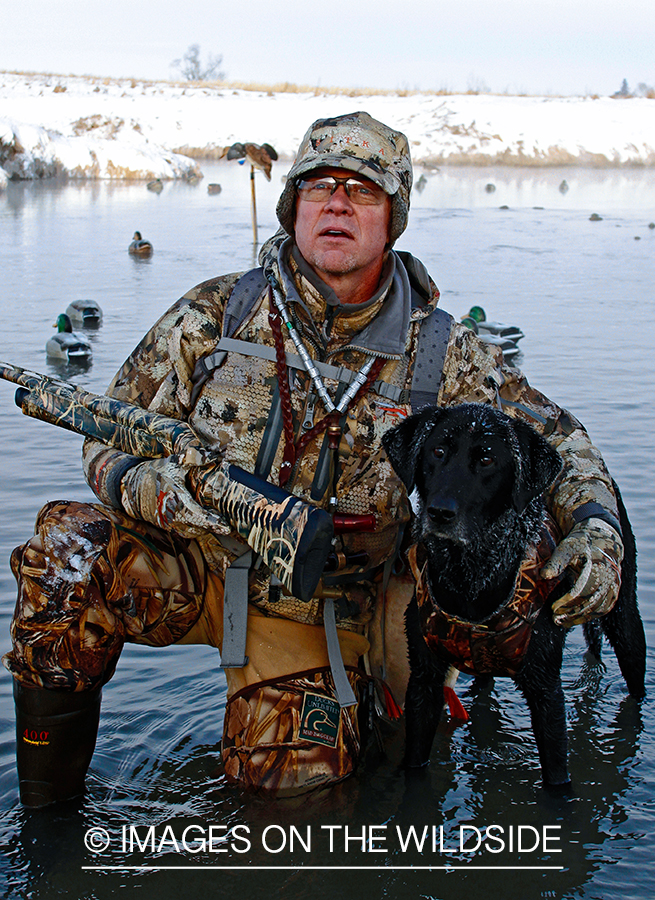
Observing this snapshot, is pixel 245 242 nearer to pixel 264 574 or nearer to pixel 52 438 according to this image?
pixel 52 438

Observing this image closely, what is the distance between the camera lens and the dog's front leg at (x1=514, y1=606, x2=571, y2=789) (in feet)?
10.6

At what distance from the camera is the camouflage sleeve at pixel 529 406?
3.44 metres

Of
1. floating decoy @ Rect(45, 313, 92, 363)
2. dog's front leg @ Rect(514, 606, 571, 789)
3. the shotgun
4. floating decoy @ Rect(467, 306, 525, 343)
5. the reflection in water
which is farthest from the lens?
floating decoy @ Rect(467, 306, 525, 343)

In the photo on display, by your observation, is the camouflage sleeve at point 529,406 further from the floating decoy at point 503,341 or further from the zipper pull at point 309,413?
the floating decoy at point 503,341

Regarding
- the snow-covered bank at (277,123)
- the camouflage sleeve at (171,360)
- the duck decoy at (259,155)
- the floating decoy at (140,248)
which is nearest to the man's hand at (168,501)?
the camouflage sleeve at (171,360)

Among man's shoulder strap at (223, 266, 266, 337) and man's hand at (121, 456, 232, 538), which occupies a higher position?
man's shoulder strap at (223, 266, 266, 337)

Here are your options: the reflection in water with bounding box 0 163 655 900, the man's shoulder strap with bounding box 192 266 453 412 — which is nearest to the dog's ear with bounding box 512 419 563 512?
the man's shoulder strap with bounding box 192 266 453 412

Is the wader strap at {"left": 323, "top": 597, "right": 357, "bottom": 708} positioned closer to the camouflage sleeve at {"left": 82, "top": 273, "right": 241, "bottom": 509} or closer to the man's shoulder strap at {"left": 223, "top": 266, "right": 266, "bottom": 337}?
the camouflage sleeve at {"left": 82, "top": 273, "right": 241, "bottom": 509}

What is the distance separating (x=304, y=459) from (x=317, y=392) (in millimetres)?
254

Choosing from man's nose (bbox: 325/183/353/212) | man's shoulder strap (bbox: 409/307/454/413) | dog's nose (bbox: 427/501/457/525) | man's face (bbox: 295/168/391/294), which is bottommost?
dog's nose (bbox: 427/501/457/525)

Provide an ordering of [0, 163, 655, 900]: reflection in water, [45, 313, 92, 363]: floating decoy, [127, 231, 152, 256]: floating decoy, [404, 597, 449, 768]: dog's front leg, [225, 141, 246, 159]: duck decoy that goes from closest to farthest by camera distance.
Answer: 1. [0, 163, 655, 900]: reflection in water
2. [404, 597, 449, 768]: dog's front leg
3. [45, 313, 92, 363]: floating decoy
4. [127, 231, 152, 256]: floating decoy
5. [225, 141, 246, 159]: duck decoy

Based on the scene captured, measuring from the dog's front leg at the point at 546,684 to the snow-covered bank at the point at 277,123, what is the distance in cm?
4312

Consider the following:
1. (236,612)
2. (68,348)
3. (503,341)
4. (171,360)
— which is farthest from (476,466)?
(503,341)

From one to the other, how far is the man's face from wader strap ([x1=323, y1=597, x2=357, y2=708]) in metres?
1.29
